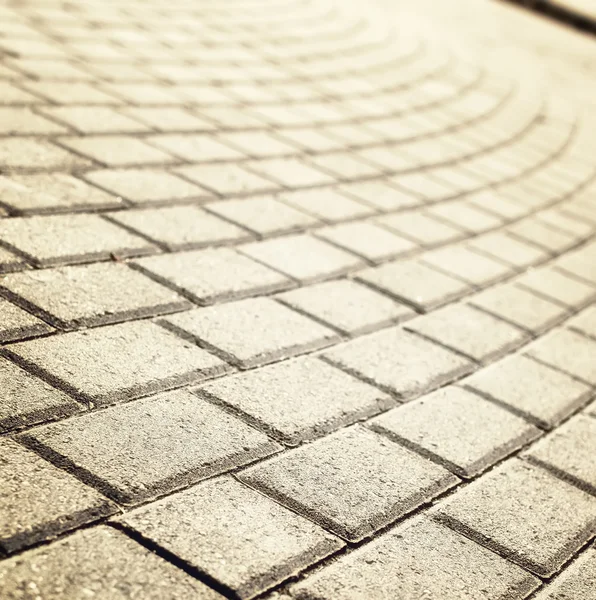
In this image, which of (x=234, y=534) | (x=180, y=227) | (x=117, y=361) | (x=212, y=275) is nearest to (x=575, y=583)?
(x=234, y=534)

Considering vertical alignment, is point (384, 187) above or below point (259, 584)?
above

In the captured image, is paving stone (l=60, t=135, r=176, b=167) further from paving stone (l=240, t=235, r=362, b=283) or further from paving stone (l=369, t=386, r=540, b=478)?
paving stone (l=369, t=386, r=540, b=478)

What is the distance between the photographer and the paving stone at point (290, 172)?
12.4 ft

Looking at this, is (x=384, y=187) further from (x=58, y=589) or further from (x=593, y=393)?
(x=58, y=589)

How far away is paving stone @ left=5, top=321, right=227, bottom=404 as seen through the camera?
2066mm

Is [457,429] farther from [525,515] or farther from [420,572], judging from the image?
[420,572]

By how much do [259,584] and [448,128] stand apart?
4.17m

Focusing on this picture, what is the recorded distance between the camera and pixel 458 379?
266cm

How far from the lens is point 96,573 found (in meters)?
1.54

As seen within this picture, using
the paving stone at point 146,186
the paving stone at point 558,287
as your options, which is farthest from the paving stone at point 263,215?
the paving stone at point 558,287

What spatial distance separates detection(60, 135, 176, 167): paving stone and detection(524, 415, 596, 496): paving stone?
193cm

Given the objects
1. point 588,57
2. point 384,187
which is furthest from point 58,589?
point 588,57

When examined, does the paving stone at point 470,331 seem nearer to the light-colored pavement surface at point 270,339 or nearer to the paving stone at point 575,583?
the light-colored pavement surface at point 270,339

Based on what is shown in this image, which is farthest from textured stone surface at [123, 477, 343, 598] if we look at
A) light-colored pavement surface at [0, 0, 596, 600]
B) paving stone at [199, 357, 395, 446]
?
paving stone at [199, 357, 395, 446]
